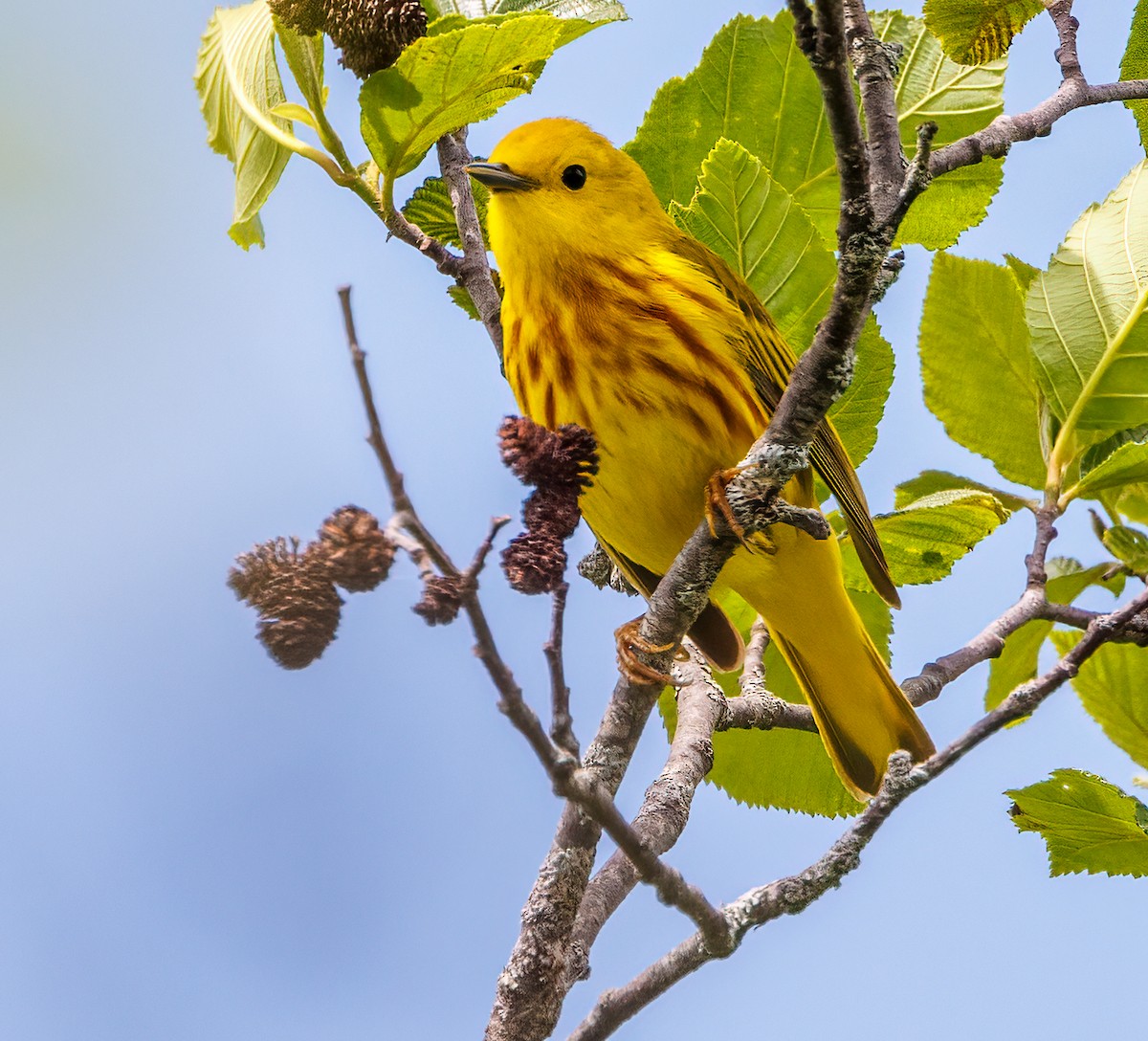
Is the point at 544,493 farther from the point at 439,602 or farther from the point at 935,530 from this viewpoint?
the point at 935,530

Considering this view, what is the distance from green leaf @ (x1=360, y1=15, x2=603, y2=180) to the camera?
152 cm

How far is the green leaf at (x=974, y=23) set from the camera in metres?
1.76

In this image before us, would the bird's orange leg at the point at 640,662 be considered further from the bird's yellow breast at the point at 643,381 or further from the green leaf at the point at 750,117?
the green leaf at the point at 750,117

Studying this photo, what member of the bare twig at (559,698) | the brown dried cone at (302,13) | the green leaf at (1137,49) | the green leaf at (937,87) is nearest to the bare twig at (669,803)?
the bare twig at (559,698)

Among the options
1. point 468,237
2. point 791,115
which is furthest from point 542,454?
point 791,115

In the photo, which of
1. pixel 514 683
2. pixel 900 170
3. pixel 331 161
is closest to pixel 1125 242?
pixel 900 170

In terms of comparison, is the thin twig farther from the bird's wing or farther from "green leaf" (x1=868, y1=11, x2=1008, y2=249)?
"green leaf" (x1=868, y1=11, x2=1008, y2=249)

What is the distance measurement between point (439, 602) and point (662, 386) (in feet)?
3.70

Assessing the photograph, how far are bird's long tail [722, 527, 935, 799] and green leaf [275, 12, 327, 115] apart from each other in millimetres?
949

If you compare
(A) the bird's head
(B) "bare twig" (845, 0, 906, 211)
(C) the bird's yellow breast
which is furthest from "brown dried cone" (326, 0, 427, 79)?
→ (B) "bare twig" (845, 0, 906, 211)

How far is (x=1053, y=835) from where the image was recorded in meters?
1.78

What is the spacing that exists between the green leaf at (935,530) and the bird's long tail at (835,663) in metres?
0.10

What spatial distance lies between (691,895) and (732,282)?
1.04 metres

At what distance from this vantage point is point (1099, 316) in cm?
191
